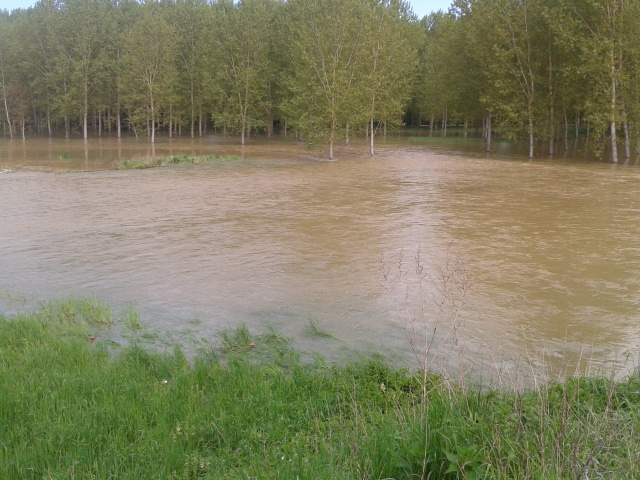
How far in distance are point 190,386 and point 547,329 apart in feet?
15.4

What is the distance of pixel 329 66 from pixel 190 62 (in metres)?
26.1

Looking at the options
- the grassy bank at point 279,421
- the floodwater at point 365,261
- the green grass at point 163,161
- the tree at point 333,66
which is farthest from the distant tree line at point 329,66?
the grassy bank at point 279,421

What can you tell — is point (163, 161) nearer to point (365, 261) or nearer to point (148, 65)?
point (148, 65)

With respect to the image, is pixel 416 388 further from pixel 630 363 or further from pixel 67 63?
pixel 67 63

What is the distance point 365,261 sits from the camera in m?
11.2

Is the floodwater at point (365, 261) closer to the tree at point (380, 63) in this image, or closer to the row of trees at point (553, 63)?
the row of trees at point (553, 63)

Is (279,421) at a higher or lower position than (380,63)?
lower

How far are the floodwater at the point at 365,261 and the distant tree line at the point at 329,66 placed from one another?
940 centimetres

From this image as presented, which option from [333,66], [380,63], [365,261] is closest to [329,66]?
[333,66]

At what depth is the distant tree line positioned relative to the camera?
3015 cm

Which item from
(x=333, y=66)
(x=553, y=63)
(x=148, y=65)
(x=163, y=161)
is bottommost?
(x=163, y=161)

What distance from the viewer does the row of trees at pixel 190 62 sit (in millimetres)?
35938

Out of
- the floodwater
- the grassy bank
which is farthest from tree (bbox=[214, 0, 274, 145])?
the grassy bank

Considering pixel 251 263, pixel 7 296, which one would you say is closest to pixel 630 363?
pixel 251 263
